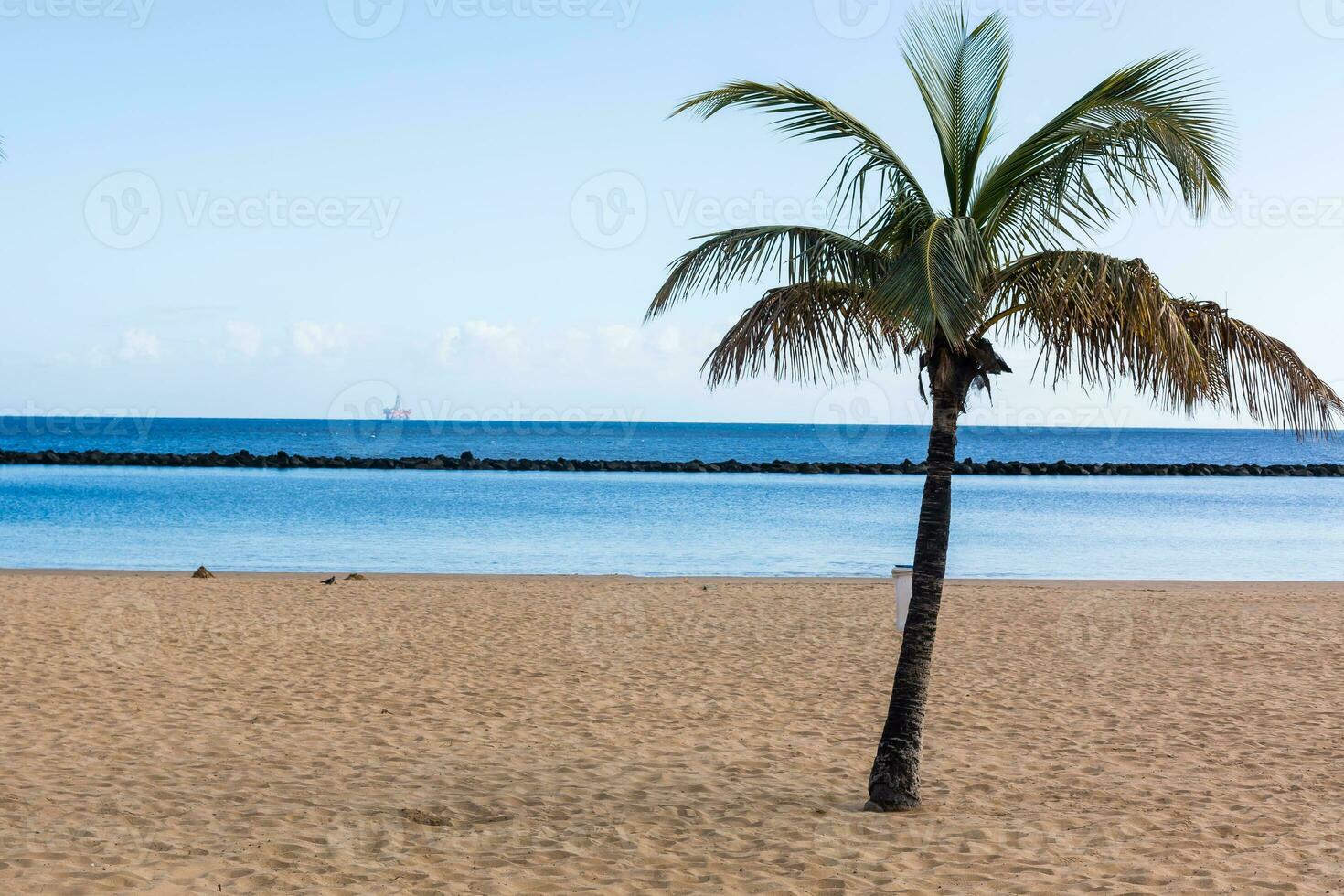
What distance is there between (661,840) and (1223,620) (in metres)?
11.1

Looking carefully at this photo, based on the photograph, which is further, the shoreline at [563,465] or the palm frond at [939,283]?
the shoreline at [563,465]

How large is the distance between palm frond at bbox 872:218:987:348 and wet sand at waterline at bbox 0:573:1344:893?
2.64m

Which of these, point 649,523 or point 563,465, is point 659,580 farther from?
point 563,465

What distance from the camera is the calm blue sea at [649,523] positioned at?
2383cm

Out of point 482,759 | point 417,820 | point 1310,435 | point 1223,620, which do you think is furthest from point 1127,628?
Answer: point 417,820

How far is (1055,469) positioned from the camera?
66.2 m

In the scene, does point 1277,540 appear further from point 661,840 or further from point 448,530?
point 661,840

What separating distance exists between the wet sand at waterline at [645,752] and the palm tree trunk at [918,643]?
0.22 m

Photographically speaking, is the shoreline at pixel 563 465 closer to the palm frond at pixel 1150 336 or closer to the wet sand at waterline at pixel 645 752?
the wet sand at waterline at pixel 645 752

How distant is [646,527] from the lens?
32438 millimetres

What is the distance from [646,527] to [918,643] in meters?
26.1

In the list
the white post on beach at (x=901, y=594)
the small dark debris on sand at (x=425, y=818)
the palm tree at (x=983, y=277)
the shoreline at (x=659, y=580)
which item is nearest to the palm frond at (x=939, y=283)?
the palm tree at (x=983, y=277)

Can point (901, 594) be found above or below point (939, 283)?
below

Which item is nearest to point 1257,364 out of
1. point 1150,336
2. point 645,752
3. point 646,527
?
point 1150,336
